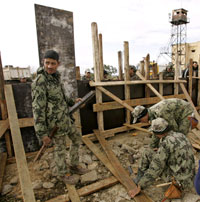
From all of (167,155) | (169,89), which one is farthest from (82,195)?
(169,89)

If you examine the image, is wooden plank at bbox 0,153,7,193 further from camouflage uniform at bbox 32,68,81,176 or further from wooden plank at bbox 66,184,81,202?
wooden plank at bbox 66,184,81,202

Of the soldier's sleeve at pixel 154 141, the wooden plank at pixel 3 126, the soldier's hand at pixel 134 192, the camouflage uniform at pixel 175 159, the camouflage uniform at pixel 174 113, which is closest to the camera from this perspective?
the camouflage uniform at pixel 175 159

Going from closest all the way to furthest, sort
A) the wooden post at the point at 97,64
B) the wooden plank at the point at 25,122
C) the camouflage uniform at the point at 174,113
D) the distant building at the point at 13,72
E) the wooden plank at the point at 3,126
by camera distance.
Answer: the camouflage uniform at the point at 174,113, the wooden plank at the point at 3,126, the wooden plank at the point at 25,122, the wooden post at the point at 97,64, the distant building at the point at 13,72

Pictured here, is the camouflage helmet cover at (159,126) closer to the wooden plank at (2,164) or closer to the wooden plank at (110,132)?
the wooden plank at (110,132)

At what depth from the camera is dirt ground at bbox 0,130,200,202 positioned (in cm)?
242

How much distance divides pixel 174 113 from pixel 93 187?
1.99m

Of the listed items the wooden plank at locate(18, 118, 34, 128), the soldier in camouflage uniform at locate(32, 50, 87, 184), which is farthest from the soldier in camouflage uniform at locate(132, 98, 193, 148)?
the wooden plank at locate(18, 118, 34, 128)

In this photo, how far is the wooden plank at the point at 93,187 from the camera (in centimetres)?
238

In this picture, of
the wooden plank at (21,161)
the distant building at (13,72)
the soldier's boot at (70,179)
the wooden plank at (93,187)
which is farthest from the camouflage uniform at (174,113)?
the distant building at (13,72)

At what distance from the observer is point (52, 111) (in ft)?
7.97

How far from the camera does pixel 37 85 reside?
225 cm

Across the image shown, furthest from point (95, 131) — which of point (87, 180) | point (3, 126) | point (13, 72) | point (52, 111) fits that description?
point (13, 72)

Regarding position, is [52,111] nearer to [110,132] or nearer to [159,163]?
[159,163]

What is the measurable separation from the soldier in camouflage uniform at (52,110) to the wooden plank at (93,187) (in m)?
0.26
